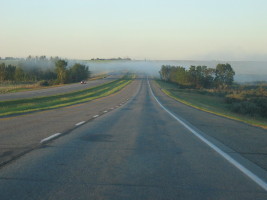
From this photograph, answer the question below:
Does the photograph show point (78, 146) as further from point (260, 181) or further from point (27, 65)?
point (27, 65)

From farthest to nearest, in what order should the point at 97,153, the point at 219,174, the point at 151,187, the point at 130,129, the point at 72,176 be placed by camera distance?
the point at 130,129 → the point at 97,153 → the point at 219,174 → the point at 72,176 → the point at 151,187

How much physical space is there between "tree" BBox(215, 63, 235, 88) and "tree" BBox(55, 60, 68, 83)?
70.4 m

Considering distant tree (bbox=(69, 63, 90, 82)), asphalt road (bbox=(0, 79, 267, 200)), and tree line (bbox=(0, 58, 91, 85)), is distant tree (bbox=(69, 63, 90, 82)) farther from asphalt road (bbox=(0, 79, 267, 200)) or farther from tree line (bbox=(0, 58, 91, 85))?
asphalt road (bbox=(0, 79, 267, 200))

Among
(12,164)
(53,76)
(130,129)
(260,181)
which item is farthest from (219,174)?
(53,76)

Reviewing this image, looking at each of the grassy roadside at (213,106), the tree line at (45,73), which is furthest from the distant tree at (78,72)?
the grassy roadside at (213,106)

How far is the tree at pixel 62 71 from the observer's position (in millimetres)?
115438

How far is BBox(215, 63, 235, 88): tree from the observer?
158250mm

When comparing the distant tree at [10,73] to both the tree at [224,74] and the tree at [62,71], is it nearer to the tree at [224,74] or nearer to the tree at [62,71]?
the tree at [62,71]

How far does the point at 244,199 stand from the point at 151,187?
141 centimetres

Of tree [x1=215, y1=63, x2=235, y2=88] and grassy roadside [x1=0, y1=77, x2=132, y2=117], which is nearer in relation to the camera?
grassy roadside [x1=0, y1=77, x2=132, y2=117]

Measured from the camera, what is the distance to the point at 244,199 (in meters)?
5.18

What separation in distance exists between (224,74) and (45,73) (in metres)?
78.2

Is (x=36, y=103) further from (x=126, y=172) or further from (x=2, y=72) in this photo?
(x=2, y=72)

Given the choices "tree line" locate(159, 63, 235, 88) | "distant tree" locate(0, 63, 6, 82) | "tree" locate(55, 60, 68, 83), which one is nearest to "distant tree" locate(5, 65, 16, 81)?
"distant tree" locate(0, 63, 6, 82)
